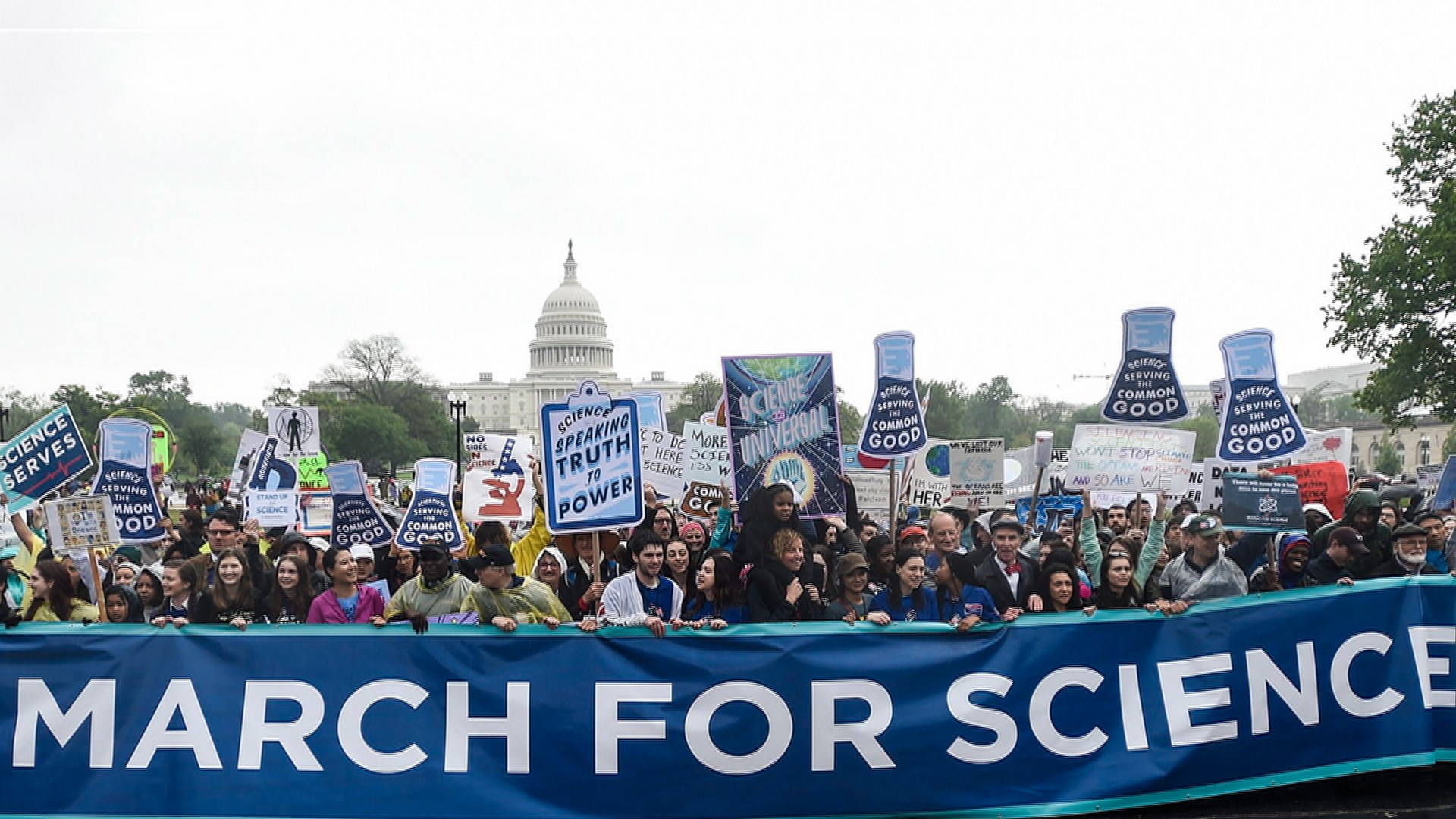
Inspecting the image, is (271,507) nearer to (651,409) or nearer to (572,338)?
(651,409)

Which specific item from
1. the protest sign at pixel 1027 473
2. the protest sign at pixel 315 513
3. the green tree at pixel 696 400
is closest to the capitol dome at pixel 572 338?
the green tree at pixel 696 400

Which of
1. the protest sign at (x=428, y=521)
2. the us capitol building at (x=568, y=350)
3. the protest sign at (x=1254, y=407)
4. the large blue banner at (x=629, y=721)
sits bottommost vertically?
the large blue banner at (x=629, y=721)

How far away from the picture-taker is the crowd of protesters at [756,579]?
6.63m

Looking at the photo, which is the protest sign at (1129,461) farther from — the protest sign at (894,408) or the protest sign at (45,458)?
the protest sign at (45,458)

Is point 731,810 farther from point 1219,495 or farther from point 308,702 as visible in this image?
point 1219,495

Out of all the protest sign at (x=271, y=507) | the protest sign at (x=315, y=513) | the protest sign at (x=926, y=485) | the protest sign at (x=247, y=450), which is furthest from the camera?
the protest sign at (x=315, y=513)

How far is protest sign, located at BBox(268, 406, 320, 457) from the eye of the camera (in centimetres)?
1512

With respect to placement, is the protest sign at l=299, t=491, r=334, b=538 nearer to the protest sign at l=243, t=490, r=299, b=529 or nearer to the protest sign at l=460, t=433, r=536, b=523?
the protest sign at l=243, t=490, r=299, b=529

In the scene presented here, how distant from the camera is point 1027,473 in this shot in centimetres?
2103

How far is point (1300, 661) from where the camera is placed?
6484 millimetres

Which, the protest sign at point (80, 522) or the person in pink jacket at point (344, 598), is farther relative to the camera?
the protest sign at point (80, 522)

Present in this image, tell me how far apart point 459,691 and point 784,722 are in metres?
1.54

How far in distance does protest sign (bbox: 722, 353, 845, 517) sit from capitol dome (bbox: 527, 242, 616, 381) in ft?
461

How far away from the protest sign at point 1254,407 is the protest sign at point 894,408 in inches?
90.0
